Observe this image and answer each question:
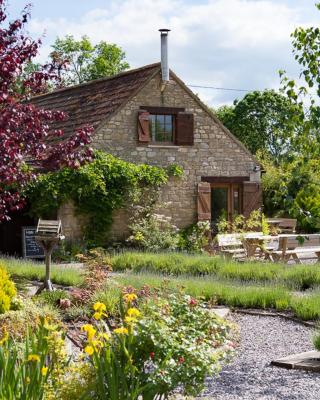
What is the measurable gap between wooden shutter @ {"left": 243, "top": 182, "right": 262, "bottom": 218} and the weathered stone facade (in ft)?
0.96

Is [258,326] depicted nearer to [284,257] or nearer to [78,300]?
[78,300]

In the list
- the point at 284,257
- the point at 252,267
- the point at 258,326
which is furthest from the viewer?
the point at 284,257

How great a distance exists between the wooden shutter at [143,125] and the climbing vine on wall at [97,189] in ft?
2.62

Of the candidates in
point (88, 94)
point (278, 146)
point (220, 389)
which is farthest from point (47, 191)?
point (278, 146)

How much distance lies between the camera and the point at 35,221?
2008 cm

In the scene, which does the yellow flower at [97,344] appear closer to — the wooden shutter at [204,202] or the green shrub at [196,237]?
the green shrub at [196,237]

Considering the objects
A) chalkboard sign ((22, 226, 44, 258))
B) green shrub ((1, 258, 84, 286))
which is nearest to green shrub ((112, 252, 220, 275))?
green shrub ((1, 258, 84, 286))

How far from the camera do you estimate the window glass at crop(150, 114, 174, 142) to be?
2130cm

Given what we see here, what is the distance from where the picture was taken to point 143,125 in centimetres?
2067

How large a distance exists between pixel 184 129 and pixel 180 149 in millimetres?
571

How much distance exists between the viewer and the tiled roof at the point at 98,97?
20891 mm

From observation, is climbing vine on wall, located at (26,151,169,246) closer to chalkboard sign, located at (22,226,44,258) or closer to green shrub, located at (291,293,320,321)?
chalkboard sign, located at (22,226,44,258)

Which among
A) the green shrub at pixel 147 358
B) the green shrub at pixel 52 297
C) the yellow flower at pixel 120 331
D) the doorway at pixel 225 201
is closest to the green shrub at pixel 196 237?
the doorway at pixel 225 201

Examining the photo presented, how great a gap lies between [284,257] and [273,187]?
11704 mm
